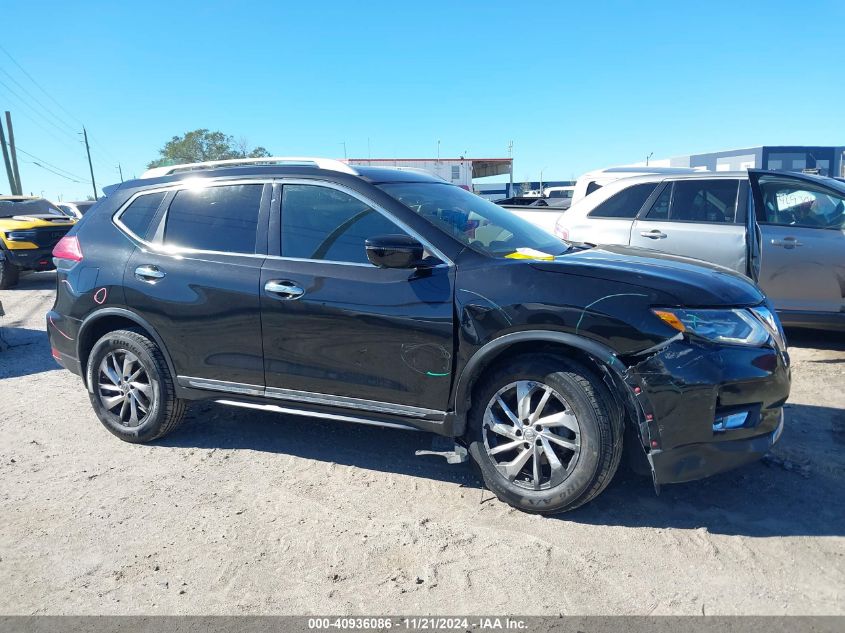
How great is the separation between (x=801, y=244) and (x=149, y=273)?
232 inches

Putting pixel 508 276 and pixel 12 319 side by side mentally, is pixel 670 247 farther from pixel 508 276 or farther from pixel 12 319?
pixel 12 319

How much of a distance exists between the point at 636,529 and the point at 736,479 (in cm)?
90

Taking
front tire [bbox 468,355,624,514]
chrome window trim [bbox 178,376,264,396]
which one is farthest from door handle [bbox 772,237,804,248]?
chrome window trim [bbox 178,376,264,396]

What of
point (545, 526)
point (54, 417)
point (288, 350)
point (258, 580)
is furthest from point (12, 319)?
point (545, 526)

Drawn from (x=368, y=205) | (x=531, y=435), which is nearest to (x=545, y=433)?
(x=531, y=435)

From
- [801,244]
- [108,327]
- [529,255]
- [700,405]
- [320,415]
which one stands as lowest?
[320,415]

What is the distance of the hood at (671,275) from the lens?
307 centimetres

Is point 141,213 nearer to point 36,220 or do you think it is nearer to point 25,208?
point 36,220

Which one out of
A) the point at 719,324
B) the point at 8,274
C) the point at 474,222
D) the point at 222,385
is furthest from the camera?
the point at 8,274

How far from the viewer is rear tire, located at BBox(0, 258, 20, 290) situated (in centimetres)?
1238

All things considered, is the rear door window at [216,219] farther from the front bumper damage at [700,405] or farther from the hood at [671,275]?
the front bumper damage at [700,405]

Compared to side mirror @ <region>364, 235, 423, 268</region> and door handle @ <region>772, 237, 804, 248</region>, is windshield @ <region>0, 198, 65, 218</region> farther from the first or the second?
door handle @ <region>772, 237, 804, 248</region>

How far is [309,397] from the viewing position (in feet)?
12.3

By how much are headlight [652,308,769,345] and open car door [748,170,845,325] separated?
11.3 ft
